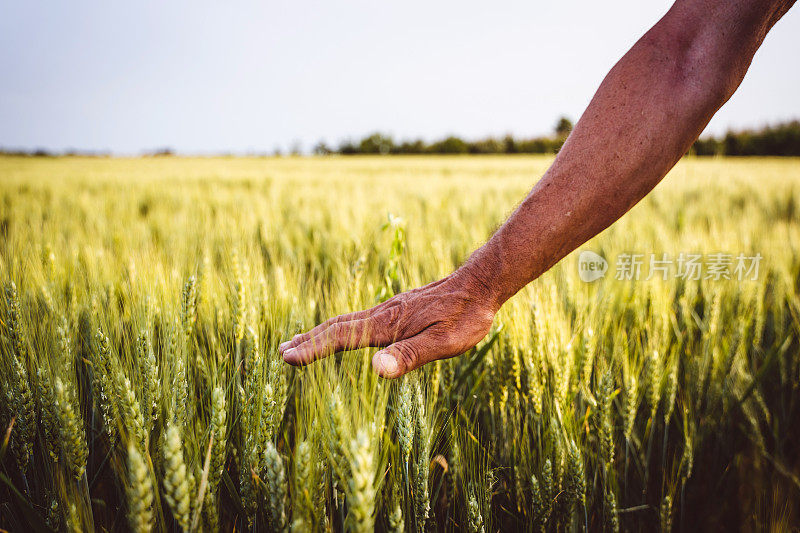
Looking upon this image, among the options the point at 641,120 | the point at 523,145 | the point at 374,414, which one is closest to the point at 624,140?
the point at 641,120

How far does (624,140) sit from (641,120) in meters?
0.05

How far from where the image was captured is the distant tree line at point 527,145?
27688mm

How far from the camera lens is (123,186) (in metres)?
6.11

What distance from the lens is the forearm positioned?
2.65 feet

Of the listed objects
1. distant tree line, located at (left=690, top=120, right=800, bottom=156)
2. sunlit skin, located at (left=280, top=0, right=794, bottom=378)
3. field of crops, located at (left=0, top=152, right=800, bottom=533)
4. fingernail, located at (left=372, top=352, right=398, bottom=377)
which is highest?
distant tree line, located at (left=690, top=120, right=800, bottom=156)

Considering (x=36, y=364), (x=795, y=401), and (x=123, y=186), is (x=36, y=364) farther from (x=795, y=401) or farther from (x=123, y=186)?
(x=123, y=186)

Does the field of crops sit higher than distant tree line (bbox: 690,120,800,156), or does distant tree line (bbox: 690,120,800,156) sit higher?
distant tree line (bbox: 690,120,800,156)

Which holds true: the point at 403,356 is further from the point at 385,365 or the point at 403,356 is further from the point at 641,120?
the point at 641,120

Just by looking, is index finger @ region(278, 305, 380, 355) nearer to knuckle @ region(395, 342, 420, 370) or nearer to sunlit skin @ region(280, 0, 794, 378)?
sunlit skin @ region(280, 0, 794, 378)

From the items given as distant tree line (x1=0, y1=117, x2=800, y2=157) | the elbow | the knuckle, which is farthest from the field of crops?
distant tree line (x1=0, y1=117, x2=800, y2=157)

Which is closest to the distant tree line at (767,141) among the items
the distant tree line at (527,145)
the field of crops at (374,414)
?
the distant tree line at (527,145)

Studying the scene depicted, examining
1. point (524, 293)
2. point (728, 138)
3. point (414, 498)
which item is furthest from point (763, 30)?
point (728, 138)

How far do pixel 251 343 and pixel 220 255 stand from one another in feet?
5.23

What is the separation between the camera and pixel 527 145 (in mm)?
33812
